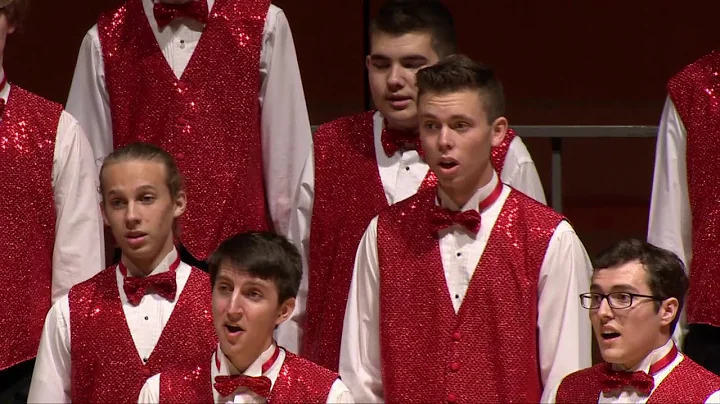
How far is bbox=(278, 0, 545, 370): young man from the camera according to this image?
12.8ft

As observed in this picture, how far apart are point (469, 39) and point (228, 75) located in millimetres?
1216

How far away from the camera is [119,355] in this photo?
3.54 metres

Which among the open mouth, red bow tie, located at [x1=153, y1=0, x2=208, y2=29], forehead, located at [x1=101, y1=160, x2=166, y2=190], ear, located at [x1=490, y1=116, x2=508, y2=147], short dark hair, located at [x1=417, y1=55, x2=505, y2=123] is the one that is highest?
red bow tie, located at [x1=153, y1=0, x2=208, y2=29]

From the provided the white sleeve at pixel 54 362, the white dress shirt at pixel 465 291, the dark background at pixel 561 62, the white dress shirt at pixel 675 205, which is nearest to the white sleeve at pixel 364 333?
the white dress shirt at pixel 465 291

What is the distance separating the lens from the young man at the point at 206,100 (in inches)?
159

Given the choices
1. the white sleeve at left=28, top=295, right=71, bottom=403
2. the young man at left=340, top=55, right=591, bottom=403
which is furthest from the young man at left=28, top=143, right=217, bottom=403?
the young man at left=340, top=55, right=591, bottom=403

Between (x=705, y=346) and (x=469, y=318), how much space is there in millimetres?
642

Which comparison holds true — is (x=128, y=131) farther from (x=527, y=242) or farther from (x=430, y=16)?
(x=527, y=242)

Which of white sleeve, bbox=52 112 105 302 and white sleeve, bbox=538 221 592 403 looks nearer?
white sleeve, bbox=538 221 592 403

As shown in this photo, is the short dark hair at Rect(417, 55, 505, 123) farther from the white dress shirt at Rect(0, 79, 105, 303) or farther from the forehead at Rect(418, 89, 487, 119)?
the white dress shirt at Rect(0, 79, 105, 303)

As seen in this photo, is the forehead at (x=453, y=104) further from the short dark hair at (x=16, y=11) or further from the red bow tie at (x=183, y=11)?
the short dark hair at (x=16, y=11)

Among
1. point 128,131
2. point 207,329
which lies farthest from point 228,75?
point 207,329

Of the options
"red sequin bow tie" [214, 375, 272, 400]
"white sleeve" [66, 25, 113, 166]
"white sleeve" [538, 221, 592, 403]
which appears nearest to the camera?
"red sequin bow tie" [214, 375, 272, 400]

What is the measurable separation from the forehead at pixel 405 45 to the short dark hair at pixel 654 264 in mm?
789
